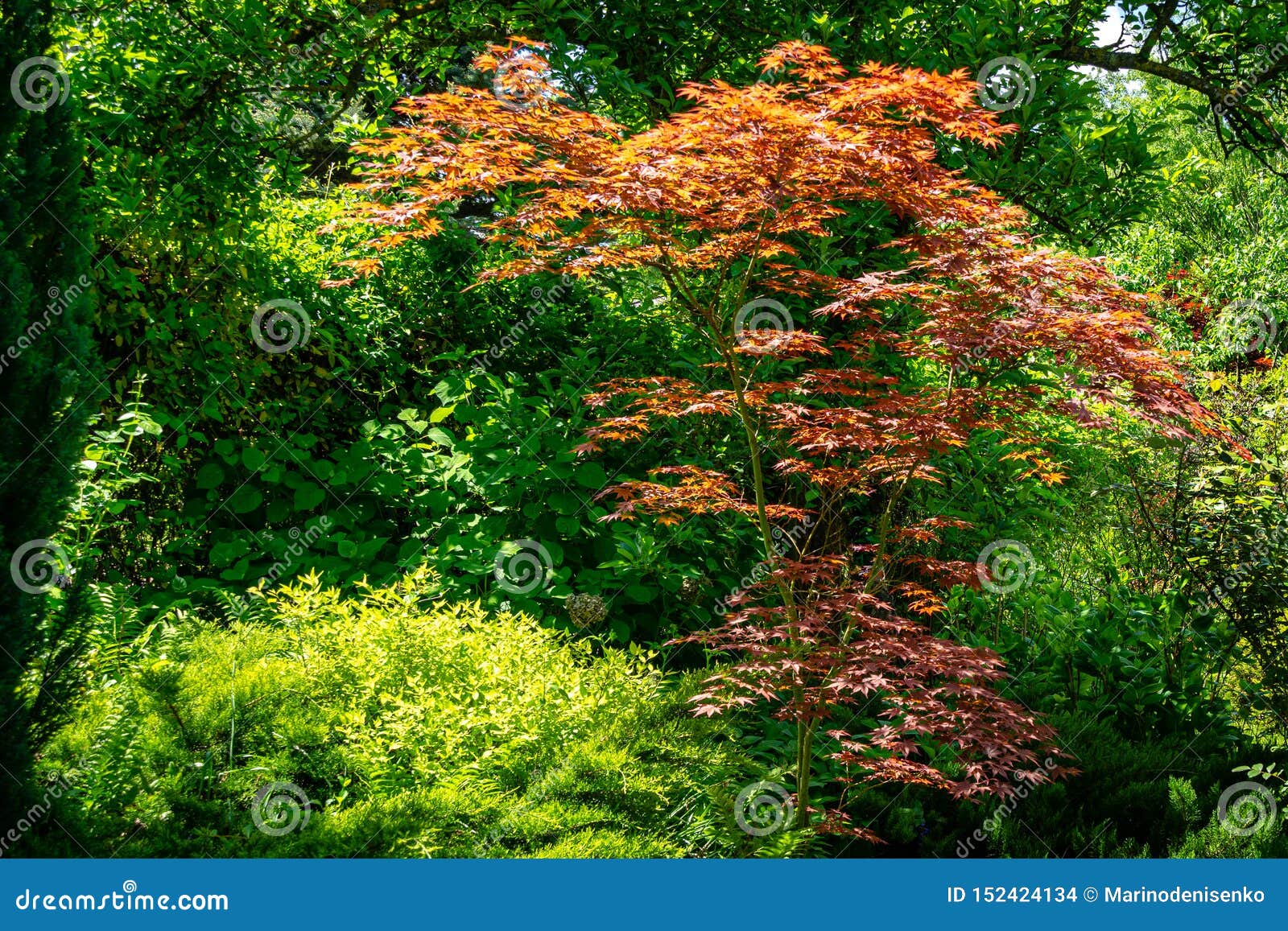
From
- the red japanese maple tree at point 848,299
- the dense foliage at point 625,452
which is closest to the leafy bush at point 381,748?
the dense foliage at point 625,452

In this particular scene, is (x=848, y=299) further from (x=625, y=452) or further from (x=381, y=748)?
(x=625, y=452)

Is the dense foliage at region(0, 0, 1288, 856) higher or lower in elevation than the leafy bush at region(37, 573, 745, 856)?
higher

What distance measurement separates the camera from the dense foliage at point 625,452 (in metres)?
3.24

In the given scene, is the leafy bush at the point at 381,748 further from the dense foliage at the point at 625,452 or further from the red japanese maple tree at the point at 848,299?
the red japanese maple tree at the point at 848,299

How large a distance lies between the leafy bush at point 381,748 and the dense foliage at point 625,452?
19mm

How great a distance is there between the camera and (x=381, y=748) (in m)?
3.34

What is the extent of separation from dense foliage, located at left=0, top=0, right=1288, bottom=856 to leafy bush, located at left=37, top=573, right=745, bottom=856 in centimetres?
2

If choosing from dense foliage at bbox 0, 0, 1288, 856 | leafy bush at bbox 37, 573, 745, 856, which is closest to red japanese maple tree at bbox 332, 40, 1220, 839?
dense foliage at bbox 0, 0, 1288, 856

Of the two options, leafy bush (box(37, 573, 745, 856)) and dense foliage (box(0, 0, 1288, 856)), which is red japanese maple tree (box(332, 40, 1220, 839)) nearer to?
dense foliage (box(0, 0, 1288, 856))

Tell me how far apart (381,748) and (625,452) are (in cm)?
Result: 292

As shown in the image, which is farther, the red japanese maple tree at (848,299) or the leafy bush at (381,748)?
the red japanese maple tree at (848,299)

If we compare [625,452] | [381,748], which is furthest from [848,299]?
[625,452]

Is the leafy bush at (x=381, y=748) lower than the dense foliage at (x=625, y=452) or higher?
lower

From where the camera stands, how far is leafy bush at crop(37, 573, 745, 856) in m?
3.09
